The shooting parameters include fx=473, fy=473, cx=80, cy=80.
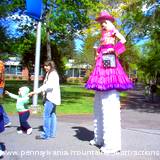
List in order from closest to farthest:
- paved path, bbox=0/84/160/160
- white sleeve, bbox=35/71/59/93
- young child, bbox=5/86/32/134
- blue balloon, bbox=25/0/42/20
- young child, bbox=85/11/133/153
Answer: paved path, bbox=0/84/160/160 → young child, bbox=85/11/133/153 → white sleeve, bbox=35/71/59/93 → young child, bbox=5/86/32/134 → blue balloon, bbox=25/0/42/20

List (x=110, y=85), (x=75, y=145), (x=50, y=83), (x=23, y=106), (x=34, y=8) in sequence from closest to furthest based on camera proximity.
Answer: (x=110, y=85) < (x=75, y=145) < (x=50, y=83) < (x=23, y=106) < (x=34, y=8)

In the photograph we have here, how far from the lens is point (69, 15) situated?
3422cm

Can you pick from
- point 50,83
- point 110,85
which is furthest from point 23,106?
point 110,85

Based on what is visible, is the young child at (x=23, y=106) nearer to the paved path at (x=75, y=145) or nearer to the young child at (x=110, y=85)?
the paved path at (x=75, y=145)

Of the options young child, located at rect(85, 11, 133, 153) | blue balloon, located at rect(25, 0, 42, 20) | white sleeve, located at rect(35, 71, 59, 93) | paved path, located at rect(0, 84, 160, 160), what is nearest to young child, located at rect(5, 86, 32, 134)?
paved path, located at rect(0, 84, 160, 160)

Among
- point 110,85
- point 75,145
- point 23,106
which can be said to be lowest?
point 75,145

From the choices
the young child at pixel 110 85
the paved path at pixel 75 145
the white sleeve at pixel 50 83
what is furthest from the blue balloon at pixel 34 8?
the young child at pixel 110 85

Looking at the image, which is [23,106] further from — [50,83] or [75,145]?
[75,145]

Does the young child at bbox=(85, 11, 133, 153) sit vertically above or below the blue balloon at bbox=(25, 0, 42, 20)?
below

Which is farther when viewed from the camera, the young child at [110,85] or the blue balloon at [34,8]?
the blue balloon at [34,8]

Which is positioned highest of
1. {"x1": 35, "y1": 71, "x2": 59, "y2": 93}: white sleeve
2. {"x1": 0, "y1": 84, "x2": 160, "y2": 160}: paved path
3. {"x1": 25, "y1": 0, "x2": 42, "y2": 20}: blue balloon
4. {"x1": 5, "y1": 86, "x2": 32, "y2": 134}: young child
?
{"x1": 25, "y1": 0, "x2": 42, "y2": 20}: blue balloon

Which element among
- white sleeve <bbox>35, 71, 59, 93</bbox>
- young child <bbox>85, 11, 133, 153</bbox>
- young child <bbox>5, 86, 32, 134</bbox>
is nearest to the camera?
young child <bbox>85, 11, 133, 153</bbox>

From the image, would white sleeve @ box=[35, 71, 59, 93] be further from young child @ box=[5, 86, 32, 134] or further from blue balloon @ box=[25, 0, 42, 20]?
blue balloon @ box=[25, 0, 42, 20]

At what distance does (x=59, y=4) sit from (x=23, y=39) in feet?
16.7
